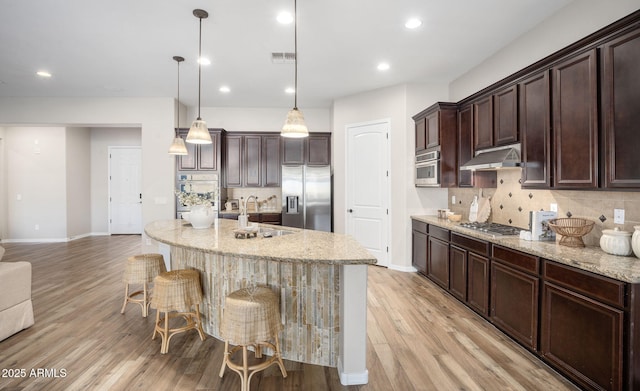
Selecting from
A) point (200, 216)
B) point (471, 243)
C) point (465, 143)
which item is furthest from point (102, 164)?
point (471, 243)

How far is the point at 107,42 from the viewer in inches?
145

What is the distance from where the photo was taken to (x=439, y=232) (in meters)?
4.08

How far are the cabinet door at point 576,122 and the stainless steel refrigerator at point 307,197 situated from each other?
153 inches

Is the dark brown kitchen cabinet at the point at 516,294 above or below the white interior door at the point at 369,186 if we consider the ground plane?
below

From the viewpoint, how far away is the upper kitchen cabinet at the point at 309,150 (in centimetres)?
623

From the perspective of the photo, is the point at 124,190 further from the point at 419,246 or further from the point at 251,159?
the point at 419,246

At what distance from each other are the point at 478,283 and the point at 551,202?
106cm

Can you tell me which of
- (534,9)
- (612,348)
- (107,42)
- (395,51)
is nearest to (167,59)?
(107,42)

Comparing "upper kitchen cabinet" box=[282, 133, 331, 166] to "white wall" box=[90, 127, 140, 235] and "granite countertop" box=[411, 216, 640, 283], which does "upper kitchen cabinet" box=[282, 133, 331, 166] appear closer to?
"granite countertop" box=[411, 216, 640, 283]

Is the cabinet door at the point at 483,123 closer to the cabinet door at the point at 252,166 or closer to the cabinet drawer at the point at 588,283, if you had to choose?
the cabinet drawer at the point at 588,283

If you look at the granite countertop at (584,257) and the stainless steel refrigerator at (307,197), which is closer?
the granite countertop at (584,257)

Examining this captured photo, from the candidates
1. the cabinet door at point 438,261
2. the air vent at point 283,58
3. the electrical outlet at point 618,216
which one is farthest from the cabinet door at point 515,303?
the air vent at point 283,58

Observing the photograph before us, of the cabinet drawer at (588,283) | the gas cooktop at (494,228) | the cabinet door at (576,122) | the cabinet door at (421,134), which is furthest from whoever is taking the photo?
the cabinet door at (421,134)

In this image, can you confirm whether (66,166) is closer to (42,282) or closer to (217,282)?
(42,282)
